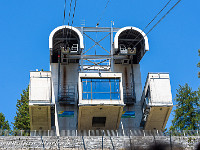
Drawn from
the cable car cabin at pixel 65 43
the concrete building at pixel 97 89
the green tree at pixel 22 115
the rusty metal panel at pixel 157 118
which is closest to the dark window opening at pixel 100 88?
the concrete building at pixel 97 89

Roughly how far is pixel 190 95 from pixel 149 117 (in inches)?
525

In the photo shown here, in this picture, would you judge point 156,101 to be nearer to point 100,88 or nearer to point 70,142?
point 100,88

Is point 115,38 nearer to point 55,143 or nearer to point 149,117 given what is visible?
point 149,117

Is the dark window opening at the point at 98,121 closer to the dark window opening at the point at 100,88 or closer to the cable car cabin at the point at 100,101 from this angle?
the cable car cabin at the point at 100,101

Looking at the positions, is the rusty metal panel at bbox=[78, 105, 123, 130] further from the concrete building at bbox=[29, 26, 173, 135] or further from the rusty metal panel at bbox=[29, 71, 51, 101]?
the rusty metal panel at bbox=[29, 71, 51, 101]

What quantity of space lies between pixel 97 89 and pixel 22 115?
22.7 meters

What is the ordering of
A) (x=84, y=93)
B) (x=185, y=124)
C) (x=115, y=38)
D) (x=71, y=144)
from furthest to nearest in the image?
1. (x=185, y=124)
2. (x=115, y=38)
3. (x=84, y=93)
4. (x=71, y=144)

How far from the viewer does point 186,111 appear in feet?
170

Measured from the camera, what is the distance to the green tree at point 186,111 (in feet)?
165

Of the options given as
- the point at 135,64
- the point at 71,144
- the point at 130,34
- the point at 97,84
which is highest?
the point at 130,34

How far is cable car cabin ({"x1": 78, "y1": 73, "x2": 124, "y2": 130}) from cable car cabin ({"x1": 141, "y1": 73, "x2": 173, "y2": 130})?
10.3 ft

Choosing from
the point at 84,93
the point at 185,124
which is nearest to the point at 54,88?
the point at 84,93

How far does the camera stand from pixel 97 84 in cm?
4134

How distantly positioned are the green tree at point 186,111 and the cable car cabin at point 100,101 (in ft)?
39.6
